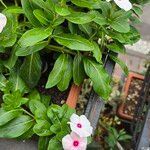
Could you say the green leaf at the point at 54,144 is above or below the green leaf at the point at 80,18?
below

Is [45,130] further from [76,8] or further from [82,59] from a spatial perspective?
[76,8]

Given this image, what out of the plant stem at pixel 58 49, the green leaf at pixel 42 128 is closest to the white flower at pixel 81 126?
the green leaf at pixel 42 128

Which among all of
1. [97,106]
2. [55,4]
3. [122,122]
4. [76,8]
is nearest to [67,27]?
[76,8]

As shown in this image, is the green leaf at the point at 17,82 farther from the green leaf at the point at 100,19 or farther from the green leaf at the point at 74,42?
the green leaf at the point at 100,19

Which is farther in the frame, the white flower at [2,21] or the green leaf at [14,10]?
the green leaf at [14,10]

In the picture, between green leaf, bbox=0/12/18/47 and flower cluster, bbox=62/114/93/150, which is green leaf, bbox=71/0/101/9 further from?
flower cluster, bbox=62/114/93/150

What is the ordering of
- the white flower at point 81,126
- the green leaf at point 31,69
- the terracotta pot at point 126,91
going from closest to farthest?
the white flower at point 81,126, the green leaf at point 31,69, the terracotta pot at point 126,91

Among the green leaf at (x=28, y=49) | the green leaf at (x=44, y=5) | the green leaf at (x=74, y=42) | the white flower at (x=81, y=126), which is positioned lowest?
the white flower at (x=81, y=126)
